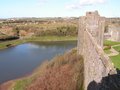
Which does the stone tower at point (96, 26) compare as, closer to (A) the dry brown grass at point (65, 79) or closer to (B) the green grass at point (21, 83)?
(A) the dry brown grass at point (65, 79)

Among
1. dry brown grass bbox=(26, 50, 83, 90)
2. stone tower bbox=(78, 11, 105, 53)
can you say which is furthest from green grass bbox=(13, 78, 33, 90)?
stone tower bbox=(78, 11, 105, 53)

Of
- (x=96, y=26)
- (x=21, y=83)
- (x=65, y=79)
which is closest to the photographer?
(x=96, y=26)

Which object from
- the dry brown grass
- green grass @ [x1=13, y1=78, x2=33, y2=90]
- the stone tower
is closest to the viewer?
the stone tower

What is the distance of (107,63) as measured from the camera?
6.95 meters

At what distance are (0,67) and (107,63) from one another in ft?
98.8

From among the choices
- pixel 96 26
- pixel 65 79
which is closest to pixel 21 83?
pixel 65 79

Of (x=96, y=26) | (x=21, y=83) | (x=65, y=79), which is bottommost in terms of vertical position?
(x=21, y=83)

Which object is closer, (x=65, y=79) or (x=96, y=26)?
(x=96, y=26)

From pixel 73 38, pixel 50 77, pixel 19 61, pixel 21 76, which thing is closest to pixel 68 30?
pixel 73 38

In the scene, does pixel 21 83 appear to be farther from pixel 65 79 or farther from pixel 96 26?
pixel 96 26

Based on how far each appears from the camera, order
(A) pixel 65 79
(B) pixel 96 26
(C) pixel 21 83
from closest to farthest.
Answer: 1. (B) pixel 96 26
2. (A) pixel 65 79
3. (C) pixel 21 83

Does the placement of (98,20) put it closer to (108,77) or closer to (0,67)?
(108,77)

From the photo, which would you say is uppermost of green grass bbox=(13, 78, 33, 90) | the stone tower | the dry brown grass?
the stone tower

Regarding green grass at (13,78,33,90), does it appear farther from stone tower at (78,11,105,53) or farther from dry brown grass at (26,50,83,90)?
stone tower at (78,11,105,53)
